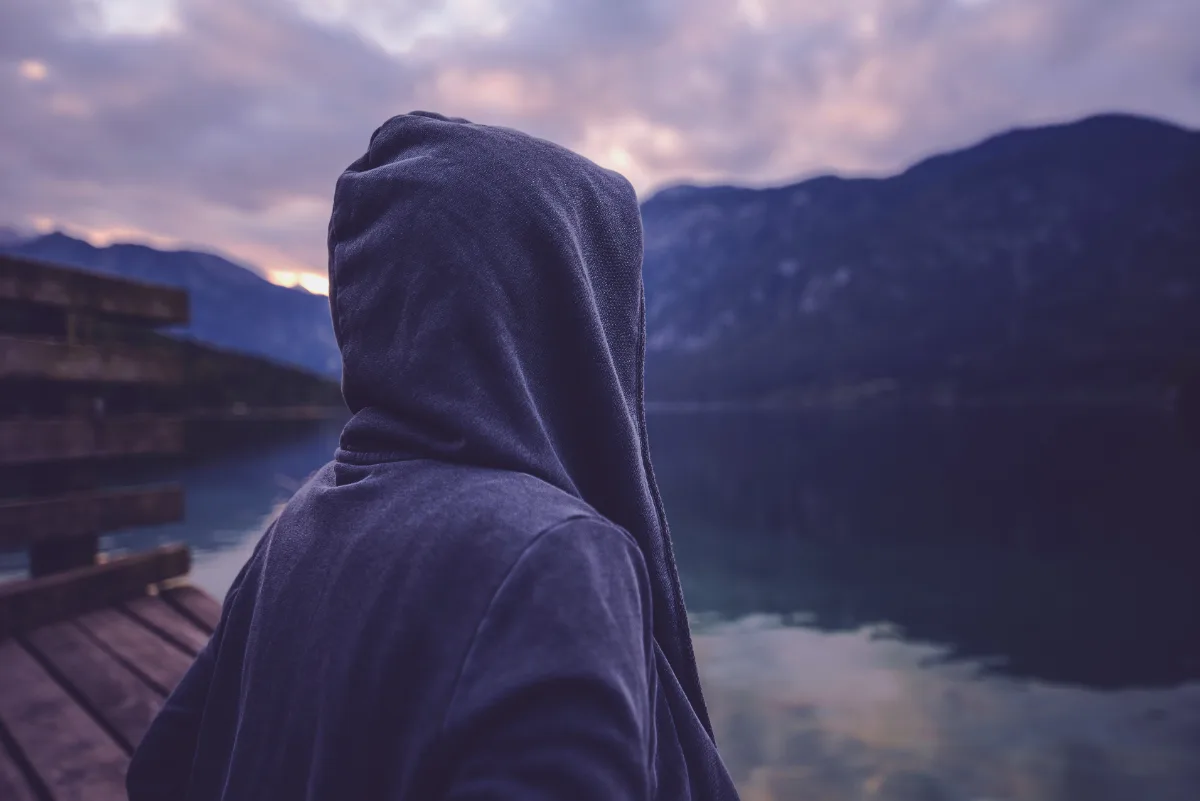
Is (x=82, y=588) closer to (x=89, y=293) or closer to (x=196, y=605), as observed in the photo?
(x=196, y=605)

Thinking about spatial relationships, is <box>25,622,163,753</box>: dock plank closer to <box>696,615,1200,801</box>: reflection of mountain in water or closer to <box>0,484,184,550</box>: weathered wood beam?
<box>0,484,184,550</box>: weathered wood beam

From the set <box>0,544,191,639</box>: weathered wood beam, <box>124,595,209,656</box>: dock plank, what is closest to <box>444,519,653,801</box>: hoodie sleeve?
<box>124,595,209,656</box>: dock plank

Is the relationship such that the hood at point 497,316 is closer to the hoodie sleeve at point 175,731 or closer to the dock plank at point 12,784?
the hoodie sleeve at point 175,731

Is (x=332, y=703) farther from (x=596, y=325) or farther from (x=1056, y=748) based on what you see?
(x=1056, y=748)

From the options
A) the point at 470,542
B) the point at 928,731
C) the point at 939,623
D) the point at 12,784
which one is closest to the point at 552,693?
the point at 470,542

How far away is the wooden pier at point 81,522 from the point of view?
3.28 metres

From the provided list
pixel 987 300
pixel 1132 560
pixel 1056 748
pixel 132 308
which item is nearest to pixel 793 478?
pixel 1132 560

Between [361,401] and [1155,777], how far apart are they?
9142 millimetres

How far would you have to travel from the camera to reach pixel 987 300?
645ft

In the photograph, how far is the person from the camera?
0.85 m

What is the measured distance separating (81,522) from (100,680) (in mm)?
1533

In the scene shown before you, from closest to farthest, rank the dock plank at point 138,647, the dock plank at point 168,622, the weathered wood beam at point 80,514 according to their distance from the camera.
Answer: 1. the dock plank at point 138,647
2. the dock plank at point 168,622
3. the weathered wood beam at point 80,514

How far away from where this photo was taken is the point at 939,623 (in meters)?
12.8

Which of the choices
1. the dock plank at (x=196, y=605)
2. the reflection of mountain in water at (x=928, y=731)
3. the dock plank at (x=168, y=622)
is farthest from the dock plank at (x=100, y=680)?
the reflection of mountain in water at (x=928, y=731)
